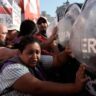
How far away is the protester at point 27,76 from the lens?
2031 millimetres

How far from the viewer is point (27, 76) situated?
2.15m

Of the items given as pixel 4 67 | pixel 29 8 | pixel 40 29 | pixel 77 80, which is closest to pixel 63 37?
pixel 77 80

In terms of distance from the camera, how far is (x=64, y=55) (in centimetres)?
220

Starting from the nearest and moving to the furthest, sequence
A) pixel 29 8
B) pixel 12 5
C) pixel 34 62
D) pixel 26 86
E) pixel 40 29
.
Result: 1. pixel 26 86
2. pixel 34 62
3. pixel 40 29
4. pixel 12 5
5. pixel 29 8

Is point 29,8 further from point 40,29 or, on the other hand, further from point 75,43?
point 75,43

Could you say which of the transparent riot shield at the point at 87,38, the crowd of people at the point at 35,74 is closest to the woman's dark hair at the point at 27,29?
the crowd of people at the point at 35,74

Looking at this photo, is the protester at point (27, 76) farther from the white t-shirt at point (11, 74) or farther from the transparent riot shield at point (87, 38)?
the transparent riot shield at point (87, 38)

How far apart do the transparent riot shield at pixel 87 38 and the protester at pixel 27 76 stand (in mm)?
336

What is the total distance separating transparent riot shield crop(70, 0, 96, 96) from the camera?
1.50 m

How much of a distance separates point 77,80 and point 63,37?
1.09ft

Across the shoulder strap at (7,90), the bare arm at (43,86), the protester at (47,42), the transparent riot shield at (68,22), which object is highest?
the transparent riot shield at (68,22)

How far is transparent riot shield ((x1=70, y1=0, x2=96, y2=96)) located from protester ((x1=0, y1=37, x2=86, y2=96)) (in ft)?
1.10

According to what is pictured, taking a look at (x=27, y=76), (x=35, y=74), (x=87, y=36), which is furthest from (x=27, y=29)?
(x=87, y=36)

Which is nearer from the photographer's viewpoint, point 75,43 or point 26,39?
point 75,43
